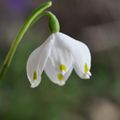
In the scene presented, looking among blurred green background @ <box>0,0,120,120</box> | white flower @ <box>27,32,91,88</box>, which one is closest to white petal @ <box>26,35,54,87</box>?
white flower @ <box>27,32,91,88</box>

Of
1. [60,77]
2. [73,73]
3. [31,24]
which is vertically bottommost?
[73,73]

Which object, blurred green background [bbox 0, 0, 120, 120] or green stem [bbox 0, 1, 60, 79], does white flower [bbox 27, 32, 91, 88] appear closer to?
green stem [bbox 0, 1, 60, 79]

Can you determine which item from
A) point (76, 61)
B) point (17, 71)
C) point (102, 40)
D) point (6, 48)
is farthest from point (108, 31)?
point (76, 61)

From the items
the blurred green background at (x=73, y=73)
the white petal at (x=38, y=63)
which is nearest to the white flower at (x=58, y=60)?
the white petal at (x=38, y=63)

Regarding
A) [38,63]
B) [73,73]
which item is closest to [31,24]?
[38,63]

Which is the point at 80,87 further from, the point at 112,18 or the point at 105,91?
the point at 112,18

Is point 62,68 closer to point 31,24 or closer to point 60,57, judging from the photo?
point 60,57

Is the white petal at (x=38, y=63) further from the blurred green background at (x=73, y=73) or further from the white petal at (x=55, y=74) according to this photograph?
the blurred green background at (x=73, y=73)

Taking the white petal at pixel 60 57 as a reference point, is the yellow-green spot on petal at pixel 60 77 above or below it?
below
